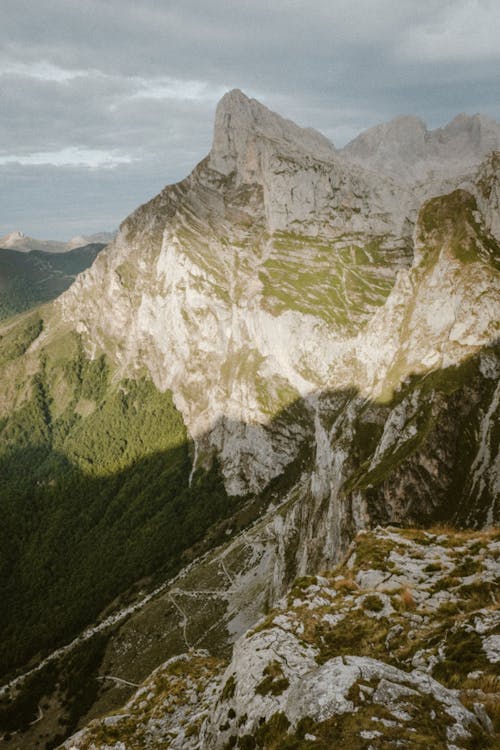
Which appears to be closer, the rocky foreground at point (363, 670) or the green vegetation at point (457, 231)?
the rocky foreground at point (363, 670)

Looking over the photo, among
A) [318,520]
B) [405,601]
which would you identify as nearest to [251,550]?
[318,520]

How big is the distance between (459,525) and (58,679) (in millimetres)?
161831

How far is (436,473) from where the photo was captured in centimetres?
8638

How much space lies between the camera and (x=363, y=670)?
1661cm

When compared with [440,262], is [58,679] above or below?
below

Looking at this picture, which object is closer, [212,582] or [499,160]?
[212,582]

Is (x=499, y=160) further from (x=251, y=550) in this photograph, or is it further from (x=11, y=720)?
(x=11, y=720)

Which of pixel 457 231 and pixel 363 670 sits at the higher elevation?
pixel 457 231

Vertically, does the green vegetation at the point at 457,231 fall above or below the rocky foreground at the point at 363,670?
above

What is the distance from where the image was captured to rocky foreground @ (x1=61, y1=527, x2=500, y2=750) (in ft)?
47.0

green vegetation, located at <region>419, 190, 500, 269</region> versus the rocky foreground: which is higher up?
green vegetation, located at <region>419, 190, 500, 269</region>

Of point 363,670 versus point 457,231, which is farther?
point 457,231

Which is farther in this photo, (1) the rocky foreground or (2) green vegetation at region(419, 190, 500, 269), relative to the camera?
(2) green vegetation at region(419, 190, 500, 269)

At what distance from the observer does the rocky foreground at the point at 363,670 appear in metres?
14.3
